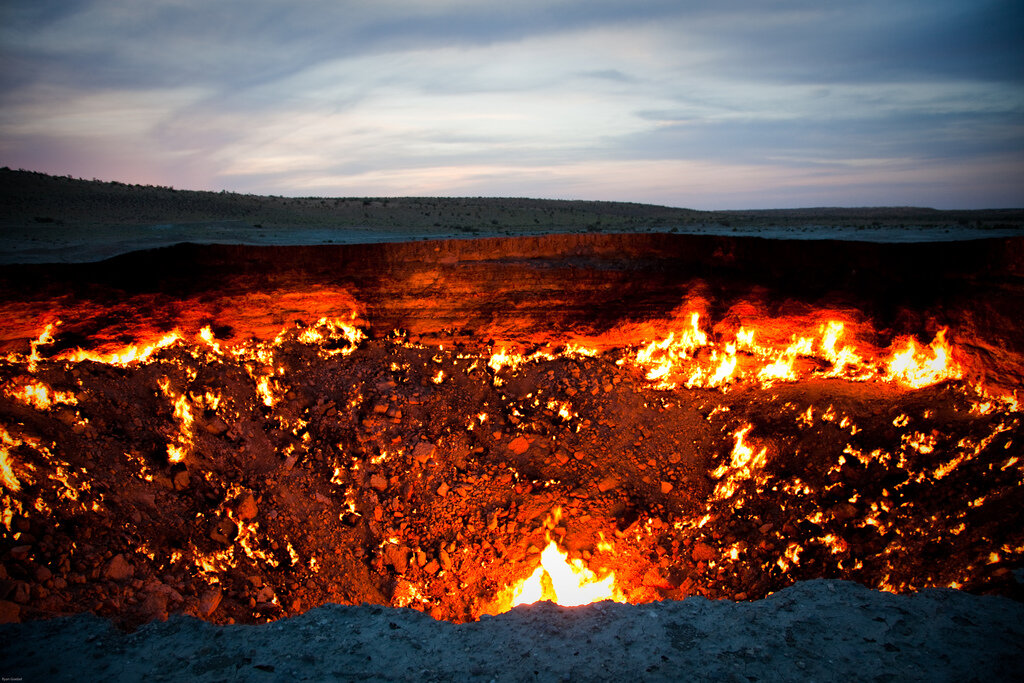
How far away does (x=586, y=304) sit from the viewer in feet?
21.0

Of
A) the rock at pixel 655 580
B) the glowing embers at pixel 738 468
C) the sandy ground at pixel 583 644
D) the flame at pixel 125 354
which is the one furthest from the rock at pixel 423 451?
the glowing embers at pixel 738 468

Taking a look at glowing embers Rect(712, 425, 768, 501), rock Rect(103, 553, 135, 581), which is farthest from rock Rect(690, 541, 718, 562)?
rock Rect(103, 553, 135, 581)

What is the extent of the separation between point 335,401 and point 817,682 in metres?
5.09

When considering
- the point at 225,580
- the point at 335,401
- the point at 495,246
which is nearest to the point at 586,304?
the point at 495,246

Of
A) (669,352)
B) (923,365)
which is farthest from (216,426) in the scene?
(923,365)

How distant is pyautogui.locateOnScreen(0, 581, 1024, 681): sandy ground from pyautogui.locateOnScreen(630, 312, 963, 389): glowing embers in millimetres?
2872

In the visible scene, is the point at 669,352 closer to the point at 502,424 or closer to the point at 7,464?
the point at 502,424

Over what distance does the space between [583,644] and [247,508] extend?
371 cm

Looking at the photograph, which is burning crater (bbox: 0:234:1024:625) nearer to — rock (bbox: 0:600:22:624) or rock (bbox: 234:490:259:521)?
rock (bbox: 234:490:259:521)

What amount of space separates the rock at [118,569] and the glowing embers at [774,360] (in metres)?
5.60

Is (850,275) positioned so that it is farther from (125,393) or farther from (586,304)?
(125,393)

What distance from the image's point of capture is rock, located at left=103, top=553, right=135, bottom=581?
14.7ft

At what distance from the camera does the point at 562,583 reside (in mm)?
5625

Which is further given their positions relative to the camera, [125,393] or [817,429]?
[817,429]
